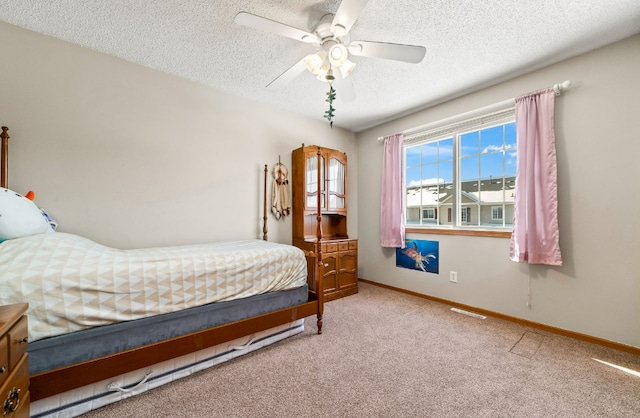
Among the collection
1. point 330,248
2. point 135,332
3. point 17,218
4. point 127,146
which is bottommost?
point 135,332

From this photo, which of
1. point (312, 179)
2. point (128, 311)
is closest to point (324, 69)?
point (312, 179)

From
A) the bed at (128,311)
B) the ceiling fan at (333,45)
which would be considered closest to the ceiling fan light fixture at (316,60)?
the ceiling fan at (333,45)

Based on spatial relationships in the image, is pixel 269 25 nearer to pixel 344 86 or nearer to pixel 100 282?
pixel 344 86

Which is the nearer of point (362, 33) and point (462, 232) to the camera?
point (362, 33)

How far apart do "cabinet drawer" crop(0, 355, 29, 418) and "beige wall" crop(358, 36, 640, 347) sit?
3441 millimetres

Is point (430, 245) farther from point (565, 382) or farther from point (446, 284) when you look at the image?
point (565, 382)

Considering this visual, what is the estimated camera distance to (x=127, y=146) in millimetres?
2400

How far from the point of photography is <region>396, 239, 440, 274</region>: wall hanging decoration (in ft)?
10.8

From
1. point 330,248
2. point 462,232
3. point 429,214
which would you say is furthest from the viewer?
point 429,214

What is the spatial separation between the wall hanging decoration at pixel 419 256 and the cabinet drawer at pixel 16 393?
11.3 feet

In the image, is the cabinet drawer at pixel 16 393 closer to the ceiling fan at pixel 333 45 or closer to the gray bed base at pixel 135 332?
the gray bed base at pixel 135 332

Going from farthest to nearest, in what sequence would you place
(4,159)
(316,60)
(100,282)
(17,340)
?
(4,159)
(316,60)
(100,282)
(17,340)

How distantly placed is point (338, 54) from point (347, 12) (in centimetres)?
26

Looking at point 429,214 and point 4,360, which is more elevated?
point 429,214
